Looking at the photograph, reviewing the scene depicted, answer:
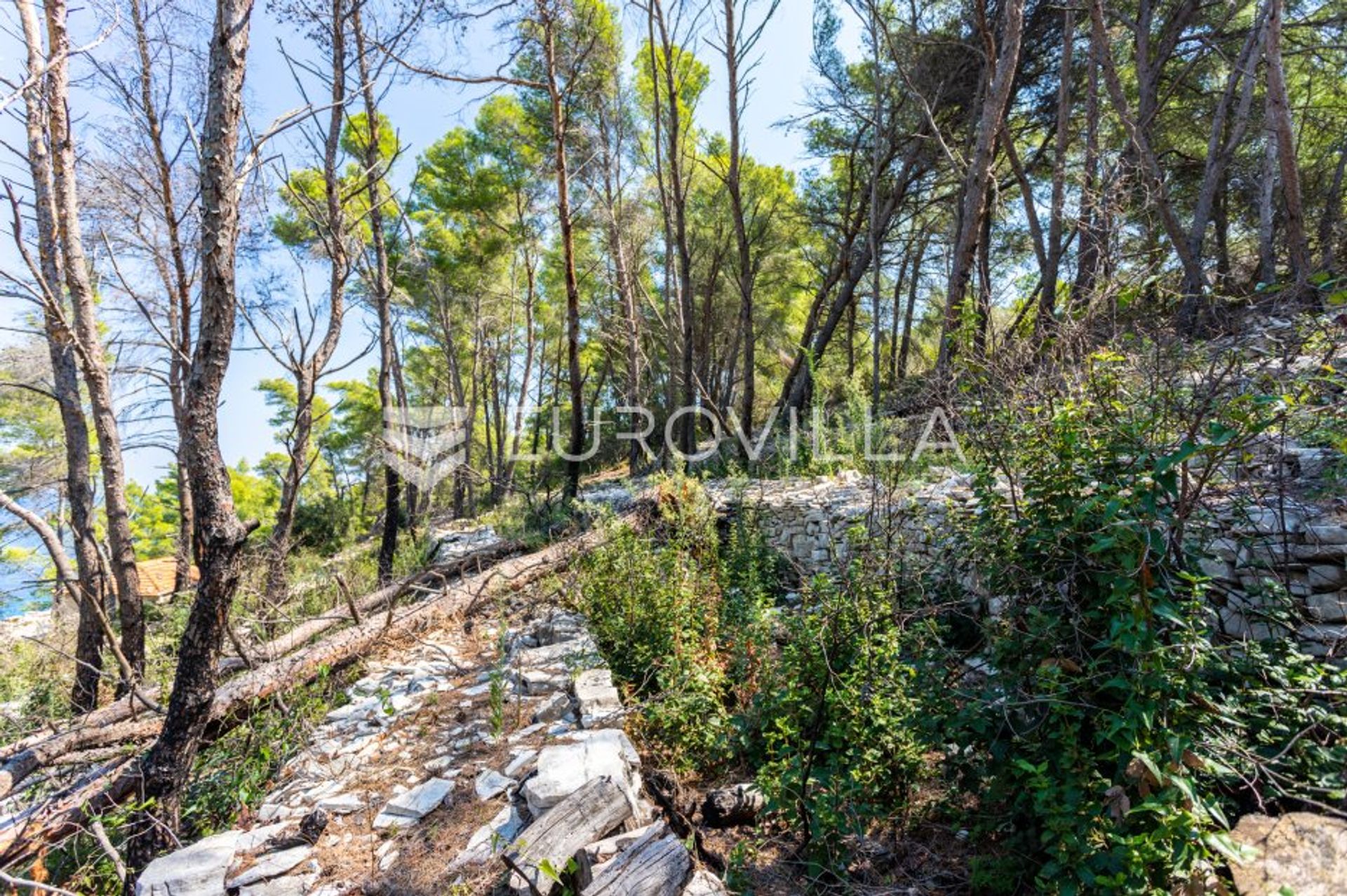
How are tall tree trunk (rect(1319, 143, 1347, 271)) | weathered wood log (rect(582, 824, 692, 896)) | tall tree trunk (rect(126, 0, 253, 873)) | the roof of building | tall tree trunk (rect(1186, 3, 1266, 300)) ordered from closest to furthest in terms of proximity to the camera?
weathered wood log (rect(582, 824, 692, 896)), tall tree trunk (rect(126, 0, 253, 873)), tall tree trunk (rect(1319, 143, 1347, 271)), tall tree trunk (rect(1186, 3, 1266, 300)), the roof of building

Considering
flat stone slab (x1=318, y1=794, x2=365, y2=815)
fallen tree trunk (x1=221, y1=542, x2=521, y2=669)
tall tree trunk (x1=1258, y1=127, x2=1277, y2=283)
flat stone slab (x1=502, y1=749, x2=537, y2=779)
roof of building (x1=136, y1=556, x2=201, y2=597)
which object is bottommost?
roof of building (x1=136, y1=556, x2=201, y2=597)

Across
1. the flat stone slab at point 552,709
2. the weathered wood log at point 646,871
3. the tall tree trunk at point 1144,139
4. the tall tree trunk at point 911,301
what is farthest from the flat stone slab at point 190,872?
the tall tree trunk at point 911,301

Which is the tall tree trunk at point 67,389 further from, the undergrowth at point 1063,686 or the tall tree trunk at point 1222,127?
the tall tree trunk at point 1222,127

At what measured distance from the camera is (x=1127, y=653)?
5.50ft

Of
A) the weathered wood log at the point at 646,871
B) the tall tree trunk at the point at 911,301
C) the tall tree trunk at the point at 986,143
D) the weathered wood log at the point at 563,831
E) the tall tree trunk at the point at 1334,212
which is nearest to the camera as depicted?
the weathered wood log at the point at 646,871

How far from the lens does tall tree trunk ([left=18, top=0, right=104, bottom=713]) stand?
4477mm

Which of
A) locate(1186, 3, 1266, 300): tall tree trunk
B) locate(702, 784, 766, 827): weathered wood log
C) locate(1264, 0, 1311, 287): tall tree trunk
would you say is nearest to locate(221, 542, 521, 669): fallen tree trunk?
locate(702, 784, 766, 827): weathered wood log

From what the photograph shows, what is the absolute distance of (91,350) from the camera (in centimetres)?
453

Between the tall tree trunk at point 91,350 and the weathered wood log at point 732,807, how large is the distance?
465 centimetres

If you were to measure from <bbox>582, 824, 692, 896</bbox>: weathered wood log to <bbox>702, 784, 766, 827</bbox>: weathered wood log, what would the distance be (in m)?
0.49

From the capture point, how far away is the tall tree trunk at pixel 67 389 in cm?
448

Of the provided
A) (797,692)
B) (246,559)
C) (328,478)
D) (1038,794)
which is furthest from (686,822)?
(328,478)

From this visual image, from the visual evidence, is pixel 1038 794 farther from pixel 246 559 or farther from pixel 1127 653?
pixel 246 559

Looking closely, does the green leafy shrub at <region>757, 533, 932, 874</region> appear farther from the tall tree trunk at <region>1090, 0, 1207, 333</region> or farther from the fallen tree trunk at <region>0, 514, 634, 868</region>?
the tall tree trunk at <region>1090, 0, 1207, 333</region>
